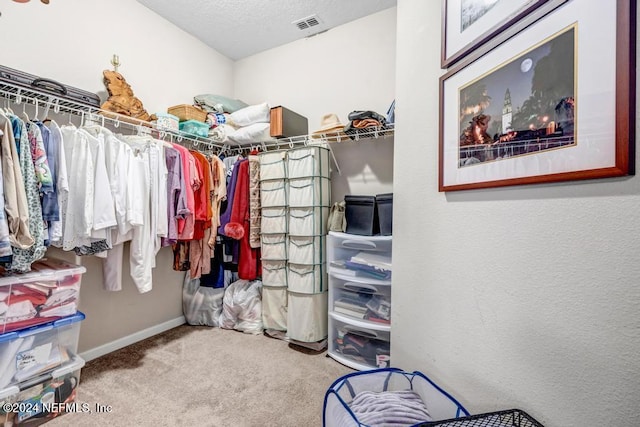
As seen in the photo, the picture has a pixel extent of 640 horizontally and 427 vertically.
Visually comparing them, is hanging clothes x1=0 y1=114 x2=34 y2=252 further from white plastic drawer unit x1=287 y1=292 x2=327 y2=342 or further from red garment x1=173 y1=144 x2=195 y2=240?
white plastic drawer unit x1=287 y1=292 x2=327 y2=342

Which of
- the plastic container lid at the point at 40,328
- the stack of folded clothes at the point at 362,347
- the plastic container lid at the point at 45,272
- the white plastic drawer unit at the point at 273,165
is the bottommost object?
the stack of folded clothes at the point at 362,347

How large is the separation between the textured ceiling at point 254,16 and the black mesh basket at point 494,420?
2.64 metres

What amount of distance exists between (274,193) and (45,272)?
143cm

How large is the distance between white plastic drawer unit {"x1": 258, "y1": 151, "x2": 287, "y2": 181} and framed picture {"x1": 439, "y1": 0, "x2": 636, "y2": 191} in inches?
60.6

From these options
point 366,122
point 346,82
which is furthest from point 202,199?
point 346,82

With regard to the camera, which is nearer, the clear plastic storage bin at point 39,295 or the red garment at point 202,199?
the clear plastic storage bin at point 39,295

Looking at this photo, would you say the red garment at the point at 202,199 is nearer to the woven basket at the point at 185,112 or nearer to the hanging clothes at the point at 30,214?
the woven basket at the point at 185,112

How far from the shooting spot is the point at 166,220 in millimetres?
1927

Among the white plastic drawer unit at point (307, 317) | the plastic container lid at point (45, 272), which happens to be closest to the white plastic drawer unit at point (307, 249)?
the white plastic drawer unit at point (307, 317)

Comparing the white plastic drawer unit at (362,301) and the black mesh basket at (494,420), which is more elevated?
the black mesh basket at (494,420)

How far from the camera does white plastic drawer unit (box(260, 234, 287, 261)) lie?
2285 mm

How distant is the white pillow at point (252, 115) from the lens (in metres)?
2.42

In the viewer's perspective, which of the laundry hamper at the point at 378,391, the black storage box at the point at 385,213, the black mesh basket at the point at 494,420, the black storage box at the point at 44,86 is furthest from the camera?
the black storage box at the point at 385,213

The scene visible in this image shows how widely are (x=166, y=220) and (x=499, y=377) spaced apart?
6.49 ft
